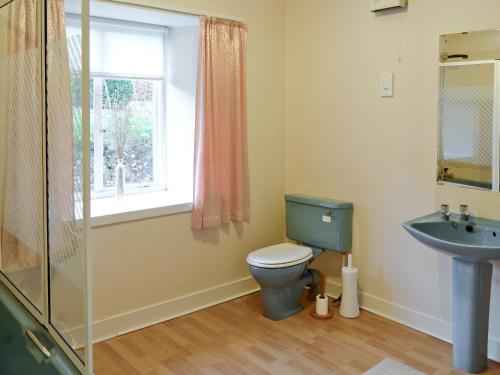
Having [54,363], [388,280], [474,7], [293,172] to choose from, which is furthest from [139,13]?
[388,280]

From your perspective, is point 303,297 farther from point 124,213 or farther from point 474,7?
point 474,7

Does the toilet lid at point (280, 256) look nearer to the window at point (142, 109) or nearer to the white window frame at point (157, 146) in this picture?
the window at point (142, 109)

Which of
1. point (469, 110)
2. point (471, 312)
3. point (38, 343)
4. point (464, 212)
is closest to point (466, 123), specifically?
point (469, 110)

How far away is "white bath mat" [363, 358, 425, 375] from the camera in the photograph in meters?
2.56

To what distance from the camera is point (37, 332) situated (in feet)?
5.83

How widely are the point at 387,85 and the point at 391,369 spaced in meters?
1.73

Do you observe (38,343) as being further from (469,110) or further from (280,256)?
(469,110)

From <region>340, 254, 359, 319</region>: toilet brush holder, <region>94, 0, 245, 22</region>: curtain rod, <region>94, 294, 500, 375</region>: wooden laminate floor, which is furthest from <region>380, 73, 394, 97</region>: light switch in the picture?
<region>94, 294, 500, 375</region>: wooden laminate floor

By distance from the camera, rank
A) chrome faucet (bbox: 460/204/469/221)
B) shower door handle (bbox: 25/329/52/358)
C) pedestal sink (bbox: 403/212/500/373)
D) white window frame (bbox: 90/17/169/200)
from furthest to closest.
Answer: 1. white window frame (bbox: 90/17/169/200)
2. chrome faucet (bbox: 460/204/469/221)
3. pedestal sink (bbox: 403/212/500/373)
4. shower door handle (bbox: 25/329/52/358)

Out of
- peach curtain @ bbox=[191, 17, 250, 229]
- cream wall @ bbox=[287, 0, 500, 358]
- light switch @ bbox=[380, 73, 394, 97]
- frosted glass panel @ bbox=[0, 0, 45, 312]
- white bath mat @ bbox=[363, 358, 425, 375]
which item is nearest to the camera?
frosted glass panel @ bbox=[0, 0, 45, 312]

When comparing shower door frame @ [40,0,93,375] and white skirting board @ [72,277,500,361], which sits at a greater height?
shower door frame @ [40,0,93,375]

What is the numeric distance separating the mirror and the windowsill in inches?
66.6

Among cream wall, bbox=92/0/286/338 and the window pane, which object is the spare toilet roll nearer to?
cream wall, bbox=92/0/286/338

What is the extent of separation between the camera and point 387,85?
122 inches
